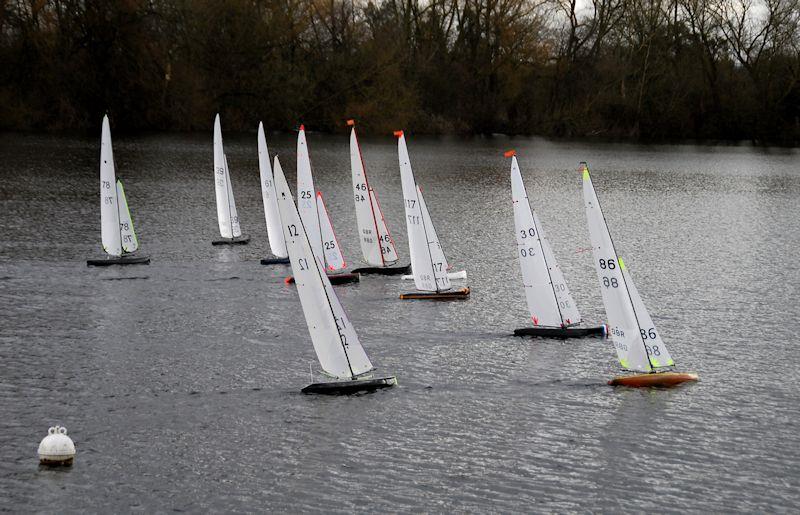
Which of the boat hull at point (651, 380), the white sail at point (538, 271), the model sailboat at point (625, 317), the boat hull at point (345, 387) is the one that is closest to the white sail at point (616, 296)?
the model sailboat at point (625, 317)

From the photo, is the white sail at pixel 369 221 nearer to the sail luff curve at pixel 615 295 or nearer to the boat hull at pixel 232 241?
the boat hull at pixel 232 241

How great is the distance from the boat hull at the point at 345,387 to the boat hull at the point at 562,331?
5.95 meters

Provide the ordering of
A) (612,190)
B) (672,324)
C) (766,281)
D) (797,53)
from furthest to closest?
1. (797,53)
2. (612,190)
3. (766,281)
4. (672,324)

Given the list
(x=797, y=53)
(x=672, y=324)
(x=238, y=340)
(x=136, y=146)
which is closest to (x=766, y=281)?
(x=672, y=324)

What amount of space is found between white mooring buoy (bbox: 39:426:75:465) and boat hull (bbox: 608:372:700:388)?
11605 mm

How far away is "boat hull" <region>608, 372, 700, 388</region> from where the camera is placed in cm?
2322

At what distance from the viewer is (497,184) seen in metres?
65.6

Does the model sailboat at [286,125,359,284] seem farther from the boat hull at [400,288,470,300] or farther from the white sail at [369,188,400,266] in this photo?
the boat hull at [400,288,470,300]

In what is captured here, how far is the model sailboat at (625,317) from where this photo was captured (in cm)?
2212

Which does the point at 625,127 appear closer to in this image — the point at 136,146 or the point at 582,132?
the point at 582,132

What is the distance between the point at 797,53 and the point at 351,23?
45.0 meters

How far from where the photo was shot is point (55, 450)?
18.2 meters

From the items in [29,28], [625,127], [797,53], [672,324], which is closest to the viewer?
[672,324]

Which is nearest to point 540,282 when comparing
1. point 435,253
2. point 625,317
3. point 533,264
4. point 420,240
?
point 533,264
